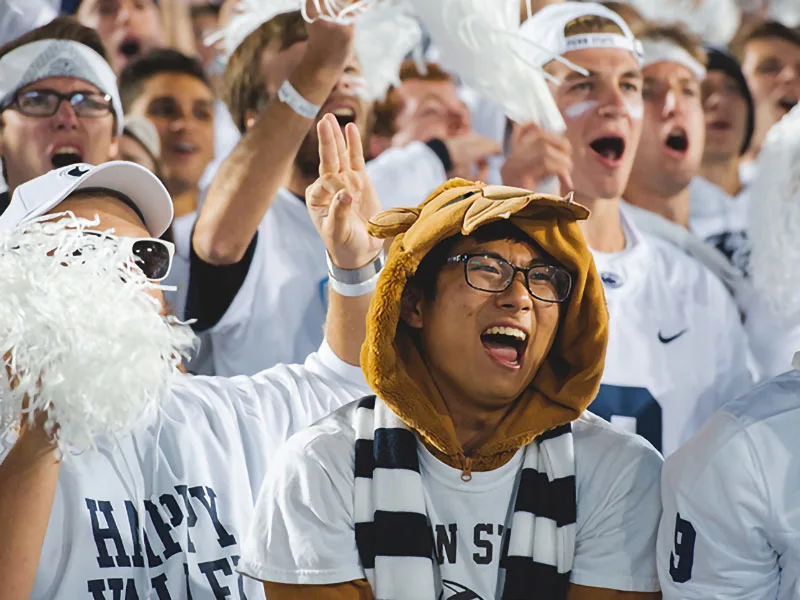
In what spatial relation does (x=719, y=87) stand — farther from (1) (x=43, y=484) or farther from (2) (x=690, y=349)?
(1) (x=43, y=484)

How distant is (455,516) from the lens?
1971 mm

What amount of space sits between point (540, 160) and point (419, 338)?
1278 millimetres

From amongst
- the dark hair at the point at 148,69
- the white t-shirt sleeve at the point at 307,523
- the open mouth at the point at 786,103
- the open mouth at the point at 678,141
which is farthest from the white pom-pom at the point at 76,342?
the open mouth at the point at 786,103

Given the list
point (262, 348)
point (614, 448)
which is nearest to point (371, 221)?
point (614, 448)

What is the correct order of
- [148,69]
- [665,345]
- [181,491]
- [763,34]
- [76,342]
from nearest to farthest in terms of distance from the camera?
[76,342], [181,491], [665,345], [148,69], [763,34]

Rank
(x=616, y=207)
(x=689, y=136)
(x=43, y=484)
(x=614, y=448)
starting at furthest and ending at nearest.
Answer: (x=689, y=136) < (x=616, y=207) < (x=614, y=448) < (x=43, y=484)

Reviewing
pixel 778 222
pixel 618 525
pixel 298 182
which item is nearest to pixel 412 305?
pixel 618 525

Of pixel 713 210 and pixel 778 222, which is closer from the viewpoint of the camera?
pixel 778 222

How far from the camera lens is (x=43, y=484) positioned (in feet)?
6.12

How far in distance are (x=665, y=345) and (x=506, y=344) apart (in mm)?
1345

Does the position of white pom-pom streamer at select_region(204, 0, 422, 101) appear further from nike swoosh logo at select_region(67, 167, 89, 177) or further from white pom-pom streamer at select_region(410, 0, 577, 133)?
nike swoosh logo at select_region(67, 167, 89, 177)

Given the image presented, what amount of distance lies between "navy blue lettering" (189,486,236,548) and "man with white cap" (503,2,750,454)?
1.20 meters

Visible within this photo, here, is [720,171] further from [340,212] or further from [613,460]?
[613,460]

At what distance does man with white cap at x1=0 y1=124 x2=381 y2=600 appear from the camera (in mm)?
2086
